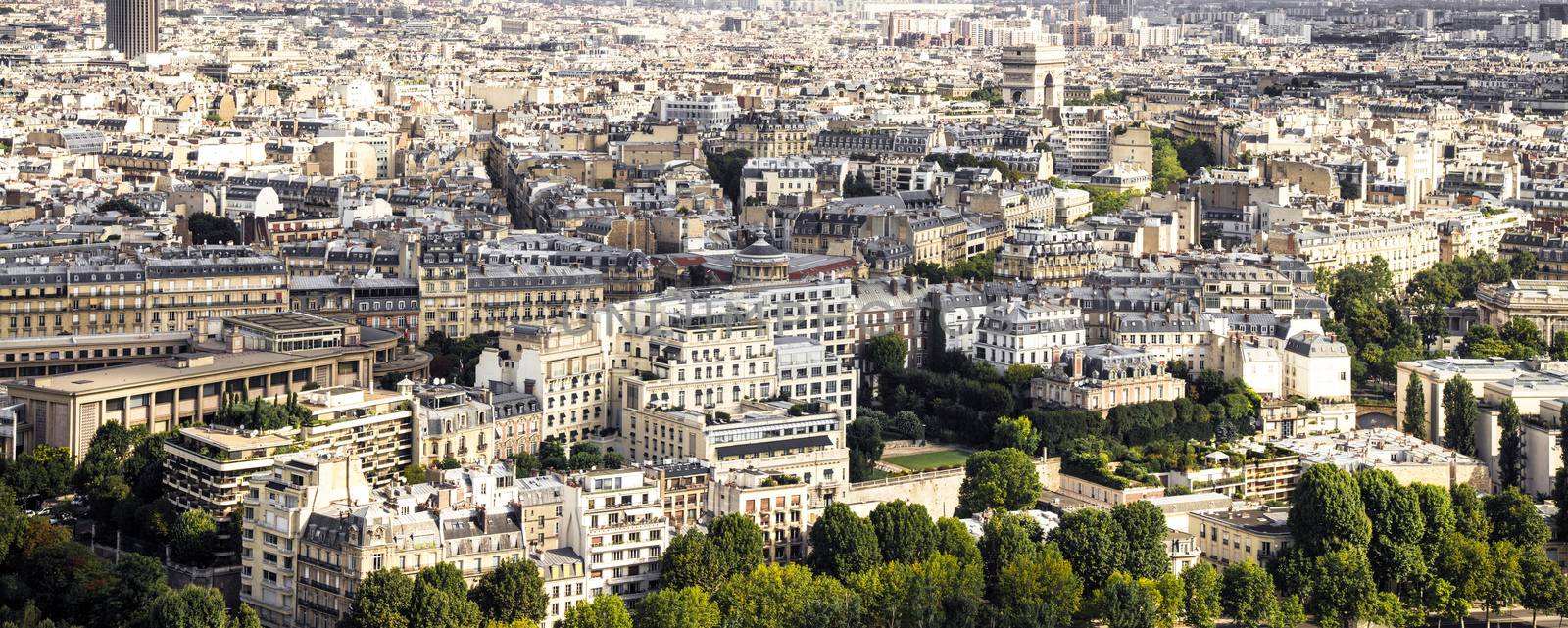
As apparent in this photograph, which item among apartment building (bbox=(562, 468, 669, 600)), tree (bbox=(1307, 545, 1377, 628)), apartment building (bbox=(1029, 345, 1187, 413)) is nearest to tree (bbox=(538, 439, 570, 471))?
apartment building (bbox=(562, 468, 669, 600))

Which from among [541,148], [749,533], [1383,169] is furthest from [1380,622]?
[541,148]

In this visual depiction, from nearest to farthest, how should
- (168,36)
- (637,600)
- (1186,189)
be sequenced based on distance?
1. (637,600)
2. (1186,189)
3. (168,36)

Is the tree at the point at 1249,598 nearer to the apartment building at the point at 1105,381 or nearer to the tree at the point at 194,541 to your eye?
the apartment building at the point at 1105,381

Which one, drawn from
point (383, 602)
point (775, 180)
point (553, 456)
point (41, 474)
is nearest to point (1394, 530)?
point (553, 456)

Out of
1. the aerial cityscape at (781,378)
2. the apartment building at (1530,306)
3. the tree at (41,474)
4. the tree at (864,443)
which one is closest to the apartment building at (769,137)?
the aerial cityscape at (781,378)

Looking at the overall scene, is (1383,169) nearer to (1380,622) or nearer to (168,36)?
(1380,622)

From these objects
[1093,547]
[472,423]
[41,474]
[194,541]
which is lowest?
[194,541]

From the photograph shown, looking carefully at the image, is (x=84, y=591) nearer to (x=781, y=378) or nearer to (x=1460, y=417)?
(x=781, y=378)

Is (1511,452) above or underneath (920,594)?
above
